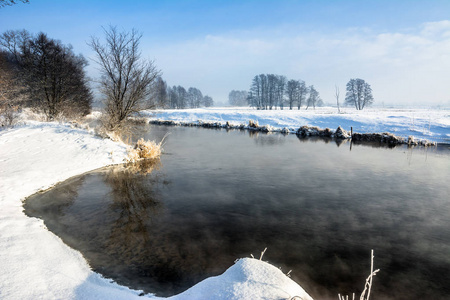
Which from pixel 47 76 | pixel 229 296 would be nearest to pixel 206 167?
pixel 229 296

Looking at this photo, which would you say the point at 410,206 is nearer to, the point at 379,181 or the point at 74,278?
the point at 379,181

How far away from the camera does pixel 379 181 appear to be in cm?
1028

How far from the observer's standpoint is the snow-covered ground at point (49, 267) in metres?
2.54

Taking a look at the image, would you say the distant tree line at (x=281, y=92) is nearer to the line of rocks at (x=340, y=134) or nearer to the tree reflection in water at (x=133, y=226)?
the line of rocks at (x=340, y=134)

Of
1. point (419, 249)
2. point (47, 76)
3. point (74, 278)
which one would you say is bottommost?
point (419, 249)

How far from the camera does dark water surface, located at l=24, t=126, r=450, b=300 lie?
4.59 meters

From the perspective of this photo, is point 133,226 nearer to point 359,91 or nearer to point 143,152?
point 143,152

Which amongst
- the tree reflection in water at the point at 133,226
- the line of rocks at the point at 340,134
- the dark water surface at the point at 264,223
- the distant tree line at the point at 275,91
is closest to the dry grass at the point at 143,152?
the dark water surface at the point at 264,223

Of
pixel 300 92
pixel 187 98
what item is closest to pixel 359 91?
pixel 300 92

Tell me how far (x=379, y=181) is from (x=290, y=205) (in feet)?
16.6

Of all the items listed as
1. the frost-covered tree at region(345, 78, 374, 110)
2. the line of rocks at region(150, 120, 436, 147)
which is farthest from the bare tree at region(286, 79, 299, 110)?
the line of rocks at region(150, 120, 436, 147)

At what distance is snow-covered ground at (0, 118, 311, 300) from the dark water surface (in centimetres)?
42

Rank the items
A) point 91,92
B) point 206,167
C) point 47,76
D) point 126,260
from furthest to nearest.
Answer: point 91,92 < point 47,76 < point 206,167 < point 126,260

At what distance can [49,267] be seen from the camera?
13.1 feet
